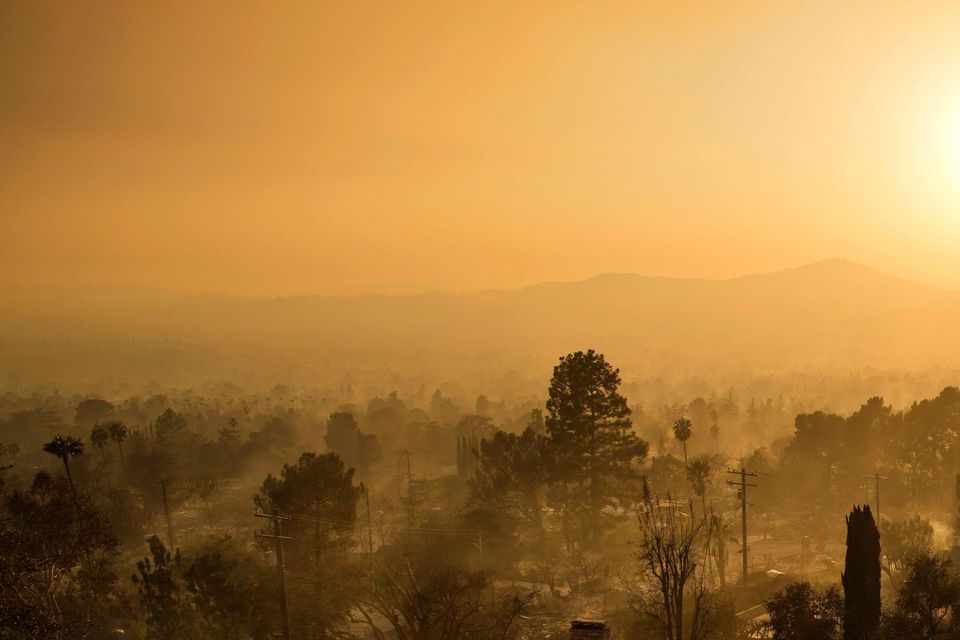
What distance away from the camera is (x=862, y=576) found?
2802 cm

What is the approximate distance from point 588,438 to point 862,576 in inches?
812

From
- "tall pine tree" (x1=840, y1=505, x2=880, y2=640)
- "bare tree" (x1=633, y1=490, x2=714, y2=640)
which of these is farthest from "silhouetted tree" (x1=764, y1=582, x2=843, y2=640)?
"bare tree" (x1=633, y1=490, x2=714, y2=640)

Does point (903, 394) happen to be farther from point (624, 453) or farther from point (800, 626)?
point (800, 626)

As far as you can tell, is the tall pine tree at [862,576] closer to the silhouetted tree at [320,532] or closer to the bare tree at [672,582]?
the bare tree at [672,582]

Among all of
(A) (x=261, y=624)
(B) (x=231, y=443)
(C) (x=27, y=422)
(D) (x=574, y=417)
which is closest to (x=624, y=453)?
(D) (x=574, y=417)

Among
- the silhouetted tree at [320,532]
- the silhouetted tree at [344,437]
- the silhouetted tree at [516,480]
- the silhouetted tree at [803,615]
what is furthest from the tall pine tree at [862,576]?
the silhouetted tree at [344,437]

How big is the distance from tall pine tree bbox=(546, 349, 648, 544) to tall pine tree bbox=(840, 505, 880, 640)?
17.8 meters

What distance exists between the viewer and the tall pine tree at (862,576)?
2683 centimetres

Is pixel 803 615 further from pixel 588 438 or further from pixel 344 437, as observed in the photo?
pixel 344 437

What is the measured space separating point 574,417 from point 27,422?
346ft

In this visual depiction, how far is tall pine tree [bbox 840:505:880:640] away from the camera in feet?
88.0

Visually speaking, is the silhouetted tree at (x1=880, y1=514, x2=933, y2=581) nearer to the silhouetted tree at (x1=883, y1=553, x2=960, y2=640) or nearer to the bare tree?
the bare tree

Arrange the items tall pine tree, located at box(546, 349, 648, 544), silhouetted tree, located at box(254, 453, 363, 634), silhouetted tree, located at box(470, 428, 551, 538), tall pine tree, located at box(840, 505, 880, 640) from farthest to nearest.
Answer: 1. tall pine tree, located at box(546, 349, 648, 544)
2. silhouetted tree, located at box(470, 428, 551, 538)
3. silhouetted tree, located at box(254, 453, 363, 634)
4. tall pine tree, located at box(840, 505, 880, 640)

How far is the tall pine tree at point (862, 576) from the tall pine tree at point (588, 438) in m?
17.8
